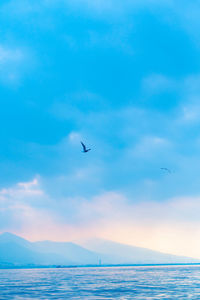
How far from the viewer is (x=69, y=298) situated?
40.9 m

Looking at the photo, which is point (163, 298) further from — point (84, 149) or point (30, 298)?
point (84, 149)

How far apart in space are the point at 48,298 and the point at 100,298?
6.51 metres

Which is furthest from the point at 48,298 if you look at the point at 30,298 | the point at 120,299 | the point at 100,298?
the point at 120,299

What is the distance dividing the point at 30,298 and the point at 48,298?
2408 mm

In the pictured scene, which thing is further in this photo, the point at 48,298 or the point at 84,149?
the point at 84,149

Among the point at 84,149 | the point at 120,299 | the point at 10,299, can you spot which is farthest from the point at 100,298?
the point at 84,149

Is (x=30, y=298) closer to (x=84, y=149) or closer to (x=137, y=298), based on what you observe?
(x=137, y=298)

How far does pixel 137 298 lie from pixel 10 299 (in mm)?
15544

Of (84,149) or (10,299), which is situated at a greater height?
(84,149)

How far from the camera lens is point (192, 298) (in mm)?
39000

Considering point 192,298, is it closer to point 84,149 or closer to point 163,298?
point 163,298

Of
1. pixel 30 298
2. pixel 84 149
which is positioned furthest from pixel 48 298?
pixel 84 149

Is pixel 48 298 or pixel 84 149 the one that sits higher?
pixel 84 149

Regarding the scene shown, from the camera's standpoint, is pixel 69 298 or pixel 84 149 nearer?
pixel 69 298
